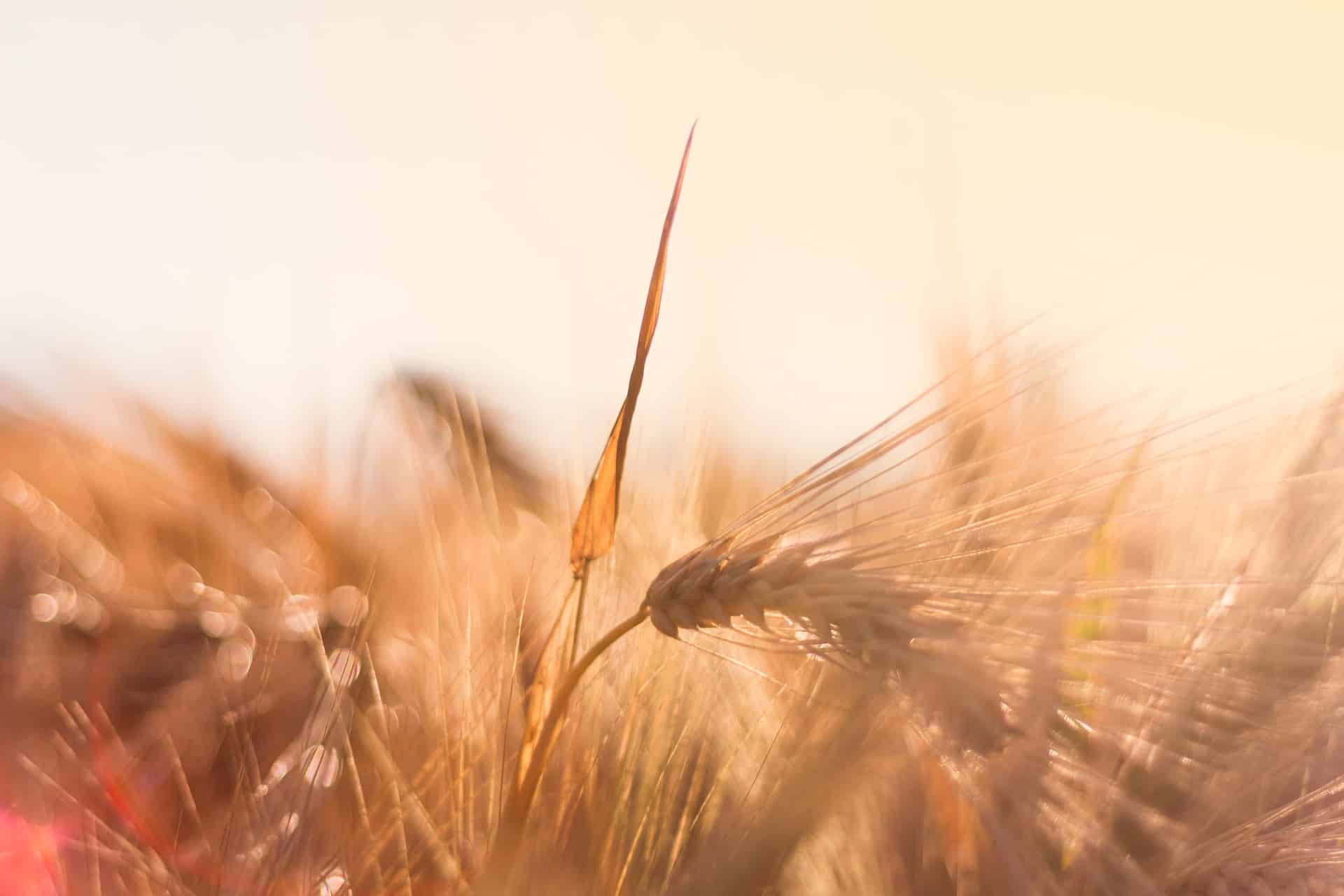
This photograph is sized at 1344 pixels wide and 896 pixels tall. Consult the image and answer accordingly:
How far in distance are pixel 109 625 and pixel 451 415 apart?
0.34 meters

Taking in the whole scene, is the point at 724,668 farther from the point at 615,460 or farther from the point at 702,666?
the point at 615,460

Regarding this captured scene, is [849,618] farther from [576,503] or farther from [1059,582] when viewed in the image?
[576,503]

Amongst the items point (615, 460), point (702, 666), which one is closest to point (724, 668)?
point (702, 666)

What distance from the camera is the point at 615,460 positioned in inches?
22.1

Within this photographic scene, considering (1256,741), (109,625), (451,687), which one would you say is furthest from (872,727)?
(109,625)

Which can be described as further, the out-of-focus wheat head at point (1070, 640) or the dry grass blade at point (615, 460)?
the dry grass blade at point (615, 460)

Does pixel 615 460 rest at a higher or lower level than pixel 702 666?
higher

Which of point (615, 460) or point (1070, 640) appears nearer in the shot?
point (1070, 640)

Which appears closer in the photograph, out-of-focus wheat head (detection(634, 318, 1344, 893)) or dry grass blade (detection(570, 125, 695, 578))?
out-of-focus wheat head (detection(634, 318, 1344, 893))

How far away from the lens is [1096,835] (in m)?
0.42

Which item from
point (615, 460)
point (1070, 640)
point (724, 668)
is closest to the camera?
point (1070, 640)

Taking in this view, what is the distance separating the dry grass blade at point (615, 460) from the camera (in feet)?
1.75

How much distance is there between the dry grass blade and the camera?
53cm

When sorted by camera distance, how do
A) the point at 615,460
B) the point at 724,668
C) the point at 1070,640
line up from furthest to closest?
the point at 724,668 → the point at 615,460 → the point at 1070,640
